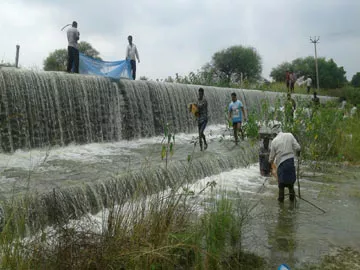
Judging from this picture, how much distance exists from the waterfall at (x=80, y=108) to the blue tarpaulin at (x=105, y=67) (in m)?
1.01

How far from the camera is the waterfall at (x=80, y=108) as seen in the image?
31.9 feet

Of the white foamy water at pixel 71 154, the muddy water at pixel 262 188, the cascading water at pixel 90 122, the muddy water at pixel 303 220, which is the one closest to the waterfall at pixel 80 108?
the cascading water at pixel 90 122

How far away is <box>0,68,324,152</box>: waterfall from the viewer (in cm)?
972

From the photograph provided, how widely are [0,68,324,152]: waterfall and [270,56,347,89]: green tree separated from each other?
141 ft

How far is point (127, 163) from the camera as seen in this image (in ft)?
27.9

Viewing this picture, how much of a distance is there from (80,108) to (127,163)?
3727 mm

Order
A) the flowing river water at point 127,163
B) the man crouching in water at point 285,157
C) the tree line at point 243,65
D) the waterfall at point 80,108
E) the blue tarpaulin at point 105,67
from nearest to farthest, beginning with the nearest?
the flowing river water at point 127,163 → the man crouching in water at point 285,157 → the waterfall at point 80,108 → the blue tarpaulin at point 105,67 → the tree line at point 243,65

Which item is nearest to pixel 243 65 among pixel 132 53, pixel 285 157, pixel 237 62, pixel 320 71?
pixel 237 62

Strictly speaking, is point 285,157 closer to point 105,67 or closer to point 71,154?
point 71,154

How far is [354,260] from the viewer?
4.19 metres

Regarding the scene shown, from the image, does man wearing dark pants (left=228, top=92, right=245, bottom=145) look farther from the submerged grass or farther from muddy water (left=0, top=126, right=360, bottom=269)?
the submerged grass

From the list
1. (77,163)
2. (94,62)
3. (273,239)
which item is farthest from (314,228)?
(94,62)

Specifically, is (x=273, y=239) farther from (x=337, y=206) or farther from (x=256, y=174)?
(x=256, y=174)

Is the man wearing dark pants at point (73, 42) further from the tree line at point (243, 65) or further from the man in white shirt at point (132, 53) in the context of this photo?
the tree line at point (243, 65)
